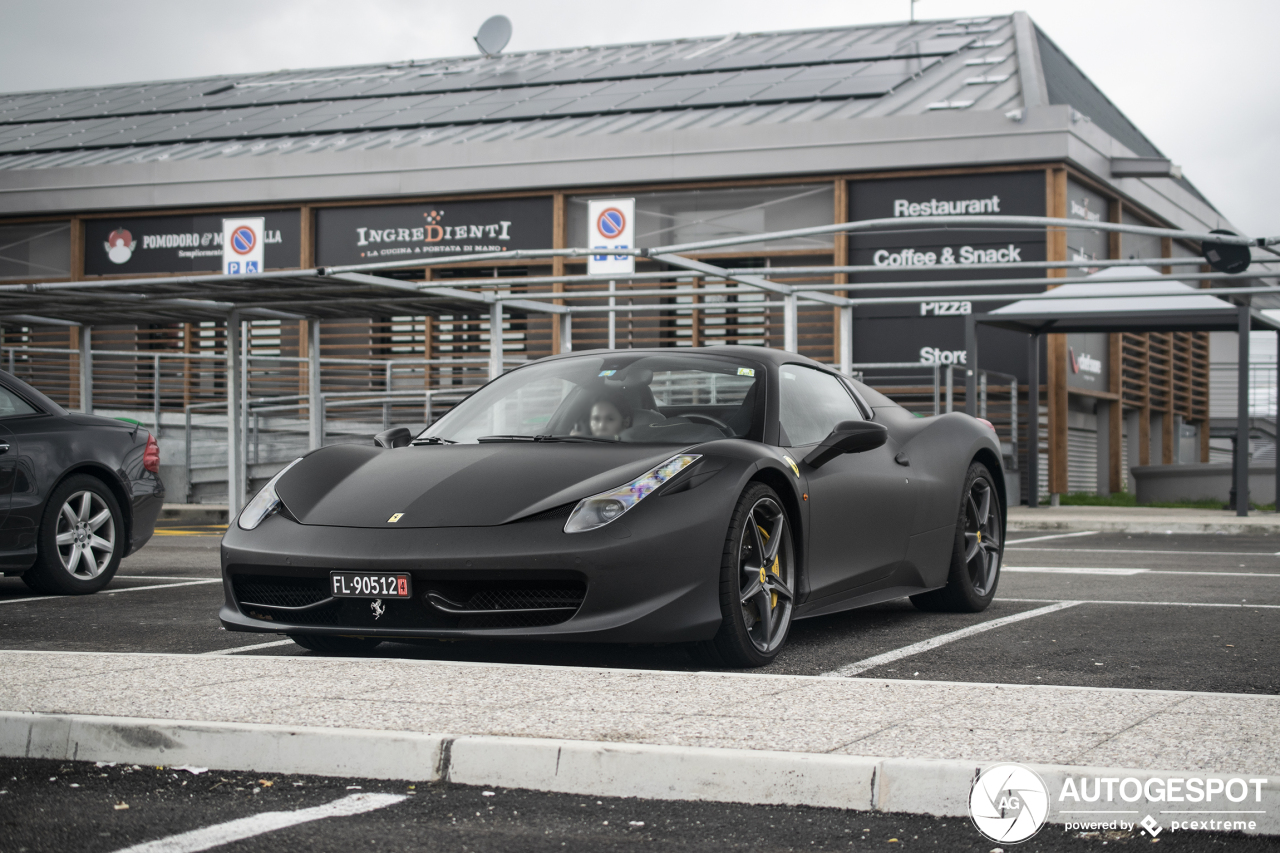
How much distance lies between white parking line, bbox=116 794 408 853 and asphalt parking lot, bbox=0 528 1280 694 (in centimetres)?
196

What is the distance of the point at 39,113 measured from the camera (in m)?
32.4

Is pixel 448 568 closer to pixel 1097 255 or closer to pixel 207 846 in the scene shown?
pixel 207 846

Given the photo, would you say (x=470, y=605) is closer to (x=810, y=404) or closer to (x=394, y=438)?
(x=394, y=438)

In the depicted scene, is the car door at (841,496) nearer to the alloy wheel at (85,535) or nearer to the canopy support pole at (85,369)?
the alloy wheel at (85,535)

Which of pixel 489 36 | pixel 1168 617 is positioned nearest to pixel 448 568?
pixel 1168 617

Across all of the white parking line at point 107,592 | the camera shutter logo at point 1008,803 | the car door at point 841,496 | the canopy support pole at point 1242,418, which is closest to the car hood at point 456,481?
the car door at point 841,496

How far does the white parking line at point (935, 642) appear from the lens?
537 centimetres

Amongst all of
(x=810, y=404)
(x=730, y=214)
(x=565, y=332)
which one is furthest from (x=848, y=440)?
(x=730, y=214)

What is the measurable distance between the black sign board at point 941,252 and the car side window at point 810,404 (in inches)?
574

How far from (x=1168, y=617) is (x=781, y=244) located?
16009 millimetres

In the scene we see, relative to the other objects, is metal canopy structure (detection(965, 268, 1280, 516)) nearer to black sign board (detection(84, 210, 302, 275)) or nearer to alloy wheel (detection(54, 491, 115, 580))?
alloy wheel (detection(54, 491, 115, 580))

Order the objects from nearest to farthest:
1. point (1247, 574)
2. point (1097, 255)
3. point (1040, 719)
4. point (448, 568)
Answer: point (1040, 719) < point (448, 568) < point (1247, 574) < point (1097, 255)

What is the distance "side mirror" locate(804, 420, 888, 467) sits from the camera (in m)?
5.87

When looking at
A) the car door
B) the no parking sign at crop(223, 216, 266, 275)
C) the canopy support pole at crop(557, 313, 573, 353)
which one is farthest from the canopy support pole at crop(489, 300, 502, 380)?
the car door
